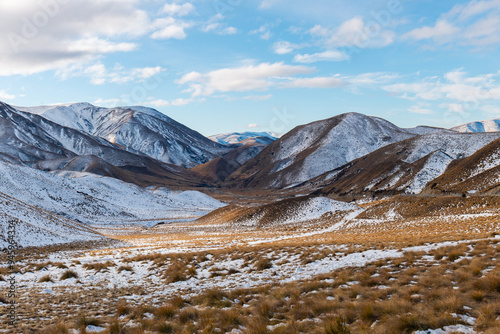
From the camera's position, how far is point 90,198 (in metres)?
86.6

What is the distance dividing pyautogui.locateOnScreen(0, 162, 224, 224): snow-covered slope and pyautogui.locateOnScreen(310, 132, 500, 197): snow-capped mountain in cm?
5626

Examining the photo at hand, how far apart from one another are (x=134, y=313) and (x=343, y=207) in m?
55.8

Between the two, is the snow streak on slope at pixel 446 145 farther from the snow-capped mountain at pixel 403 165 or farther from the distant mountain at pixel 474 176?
the distant mountain at pixel 474 176

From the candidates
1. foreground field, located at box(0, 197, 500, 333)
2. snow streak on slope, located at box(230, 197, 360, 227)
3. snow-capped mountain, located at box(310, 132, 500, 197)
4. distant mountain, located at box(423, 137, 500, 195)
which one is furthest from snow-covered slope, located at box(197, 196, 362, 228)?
snow-capped mountain, located at box(310, 132, 500, 197)

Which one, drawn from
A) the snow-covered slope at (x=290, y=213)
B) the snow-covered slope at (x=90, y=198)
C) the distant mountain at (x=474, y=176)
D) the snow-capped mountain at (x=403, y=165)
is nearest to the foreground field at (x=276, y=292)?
the snow-covered slope at (x=290, y=213)

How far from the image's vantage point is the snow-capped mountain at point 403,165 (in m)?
97.1

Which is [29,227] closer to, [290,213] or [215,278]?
[215,278]

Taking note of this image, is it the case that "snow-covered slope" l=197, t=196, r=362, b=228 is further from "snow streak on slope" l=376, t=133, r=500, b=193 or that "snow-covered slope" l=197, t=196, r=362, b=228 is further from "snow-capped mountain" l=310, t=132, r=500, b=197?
"snow streak on slope" l=376, t=133, r=500, b=193

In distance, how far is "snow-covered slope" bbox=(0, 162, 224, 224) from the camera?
65.0m

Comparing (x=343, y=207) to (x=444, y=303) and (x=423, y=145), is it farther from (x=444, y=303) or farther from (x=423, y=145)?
(x=423, y=145)

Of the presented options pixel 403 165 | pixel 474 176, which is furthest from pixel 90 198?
pixel 403 165

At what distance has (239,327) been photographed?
7.12 m

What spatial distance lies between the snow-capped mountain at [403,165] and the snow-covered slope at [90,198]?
185ft

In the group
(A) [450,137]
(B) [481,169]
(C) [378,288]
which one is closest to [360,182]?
(A) [450,137]
